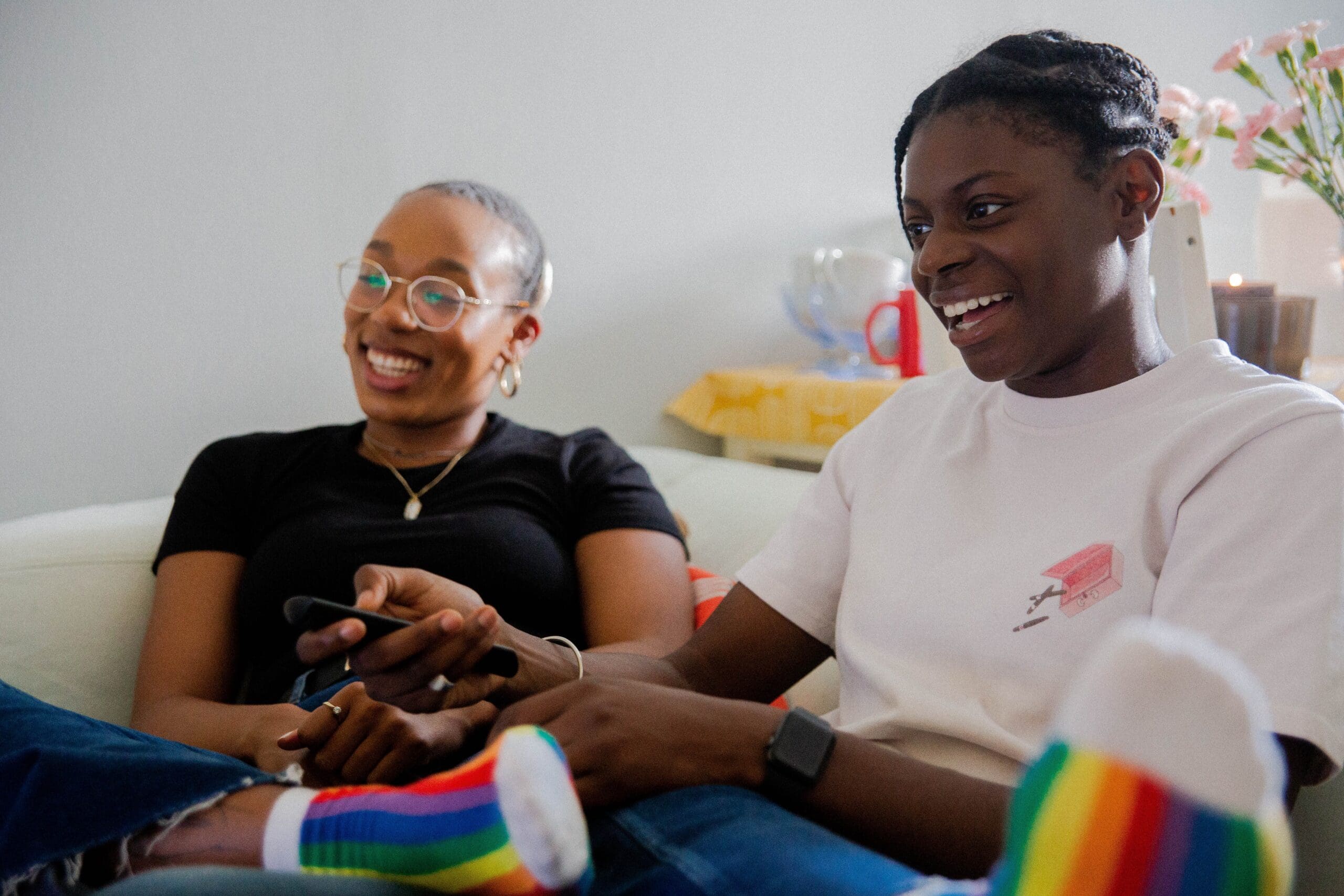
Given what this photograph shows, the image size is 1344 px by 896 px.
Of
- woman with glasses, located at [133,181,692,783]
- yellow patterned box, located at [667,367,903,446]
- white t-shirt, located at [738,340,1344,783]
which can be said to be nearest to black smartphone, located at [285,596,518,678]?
woman with glasses, located at [133,181,692,783]

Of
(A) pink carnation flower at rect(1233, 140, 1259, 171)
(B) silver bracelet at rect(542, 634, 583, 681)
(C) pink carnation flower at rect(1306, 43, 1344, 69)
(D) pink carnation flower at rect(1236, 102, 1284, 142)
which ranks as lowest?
(B) silver bracelet at rect(542, 634, 583, 681)

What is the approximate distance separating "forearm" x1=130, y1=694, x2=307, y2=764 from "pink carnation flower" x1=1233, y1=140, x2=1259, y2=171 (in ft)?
4.75

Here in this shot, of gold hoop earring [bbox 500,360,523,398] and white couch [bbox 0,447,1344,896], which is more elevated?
gold hoop earring [bbox 500,360,523,398]

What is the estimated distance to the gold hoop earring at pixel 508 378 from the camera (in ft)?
4.77

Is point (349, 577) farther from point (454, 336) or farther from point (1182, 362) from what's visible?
point (1182, 362)

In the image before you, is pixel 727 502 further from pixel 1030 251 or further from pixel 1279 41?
pixel 1279 41

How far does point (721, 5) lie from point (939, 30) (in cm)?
58

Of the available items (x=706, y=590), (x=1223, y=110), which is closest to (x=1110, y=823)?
(x=706, y=590)

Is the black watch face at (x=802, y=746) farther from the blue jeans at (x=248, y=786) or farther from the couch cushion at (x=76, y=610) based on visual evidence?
the couch cushion at (x=76, y=610)

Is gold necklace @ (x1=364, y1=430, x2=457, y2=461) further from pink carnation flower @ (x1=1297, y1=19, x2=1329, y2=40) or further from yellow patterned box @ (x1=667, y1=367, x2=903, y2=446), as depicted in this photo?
pink carnation flower @ (x1=1297, y1=19, x2=1329, y2=40)

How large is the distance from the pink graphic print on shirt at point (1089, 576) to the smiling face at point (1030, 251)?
0.16 m

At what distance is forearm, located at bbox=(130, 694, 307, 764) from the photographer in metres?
1.03

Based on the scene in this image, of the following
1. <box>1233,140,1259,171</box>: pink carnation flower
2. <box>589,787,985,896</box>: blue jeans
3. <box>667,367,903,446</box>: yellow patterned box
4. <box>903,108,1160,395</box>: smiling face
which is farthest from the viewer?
<box>667,367,903,446</box>: yellow patterned box

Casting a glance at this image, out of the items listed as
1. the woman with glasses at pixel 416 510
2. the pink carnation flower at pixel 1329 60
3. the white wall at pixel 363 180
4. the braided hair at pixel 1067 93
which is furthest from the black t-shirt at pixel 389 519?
the pink carnation flower at pixel 1329 60
